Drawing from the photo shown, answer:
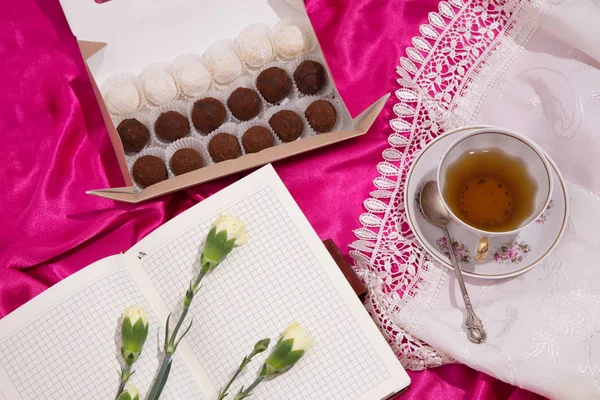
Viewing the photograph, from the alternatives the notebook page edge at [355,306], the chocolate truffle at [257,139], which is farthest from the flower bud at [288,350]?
the chocolate truffle at [257,139]

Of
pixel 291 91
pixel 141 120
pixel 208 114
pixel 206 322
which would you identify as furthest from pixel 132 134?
pixel 206 322

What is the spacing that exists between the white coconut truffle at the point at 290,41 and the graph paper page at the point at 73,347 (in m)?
0.65

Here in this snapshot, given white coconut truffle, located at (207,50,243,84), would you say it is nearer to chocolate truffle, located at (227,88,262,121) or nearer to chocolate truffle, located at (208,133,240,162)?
chocolate truffle, located at (227,88,262,121)

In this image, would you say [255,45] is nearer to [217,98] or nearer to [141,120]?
[217,98]

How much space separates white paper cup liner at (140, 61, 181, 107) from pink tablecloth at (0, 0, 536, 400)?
→ 143mm

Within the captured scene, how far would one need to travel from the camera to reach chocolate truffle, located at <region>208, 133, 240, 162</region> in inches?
55.1

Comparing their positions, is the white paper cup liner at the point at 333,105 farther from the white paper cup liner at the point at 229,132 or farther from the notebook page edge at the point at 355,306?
the notebook page edge at the point at 355,306

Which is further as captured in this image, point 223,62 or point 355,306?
point 223,62

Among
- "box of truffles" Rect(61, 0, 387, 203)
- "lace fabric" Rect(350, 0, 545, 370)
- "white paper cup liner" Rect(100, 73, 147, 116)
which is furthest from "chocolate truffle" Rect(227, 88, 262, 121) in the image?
"lace fabric" Rect(350, 0, 545, 370)

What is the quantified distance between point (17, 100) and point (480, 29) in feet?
3.58

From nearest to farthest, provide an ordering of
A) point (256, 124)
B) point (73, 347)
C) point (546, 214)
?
point (73, 347) < point (546, 214) < point (256, 124)

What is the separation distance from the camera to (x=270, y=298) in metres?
1.18

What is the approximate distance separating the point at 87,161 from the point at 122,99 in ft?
0.57

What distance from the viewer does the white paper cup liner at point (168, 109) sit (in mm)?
1460
